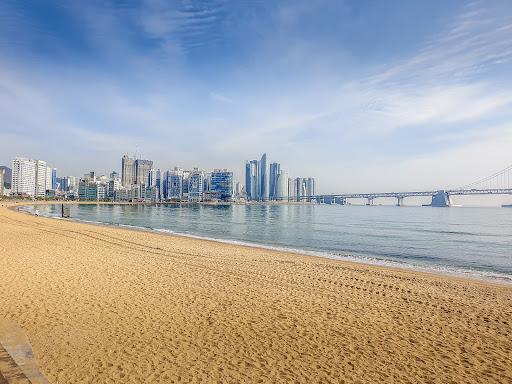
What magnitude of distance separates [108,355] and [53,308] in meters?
3.58

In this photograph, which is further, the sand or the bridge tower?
the bridge tower

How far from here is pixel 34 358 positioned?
5.60 m

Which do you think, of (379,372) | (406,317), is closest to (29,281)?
(379,372)

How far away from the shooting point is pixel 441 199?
17100 centimetres

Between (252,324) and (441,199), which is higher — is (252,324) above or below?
below

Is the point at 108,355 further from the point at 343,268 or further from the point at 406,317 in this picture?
the point at 343,268

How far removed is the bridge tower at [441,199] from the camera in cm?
16916

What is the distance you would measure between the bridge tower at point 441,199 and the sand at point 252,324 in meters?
181

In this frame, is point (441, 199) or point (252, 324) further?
point (441, 199)

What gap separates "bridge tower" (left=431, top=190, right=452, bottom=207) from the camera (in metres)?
169

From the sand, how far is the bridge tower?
592 feet

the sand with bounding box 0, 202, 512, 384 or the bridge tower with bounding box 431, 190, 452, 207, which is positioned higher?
the bridge tower with bounding box 431, 190, 452, 207

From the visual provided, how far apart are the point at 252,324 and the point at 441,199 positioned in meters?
192

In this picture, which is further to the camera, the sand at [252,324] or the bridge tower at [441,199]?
the bridge tower at [441,199]
